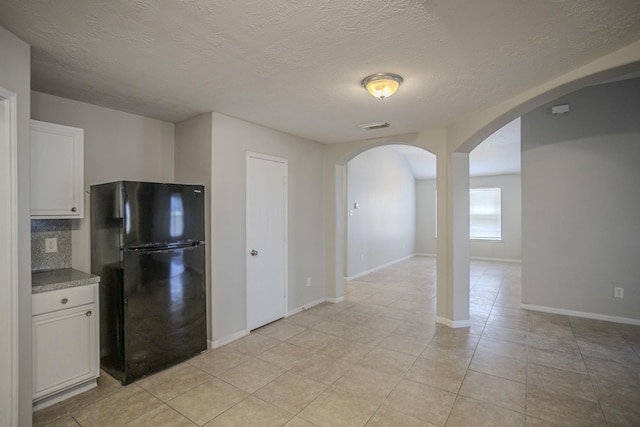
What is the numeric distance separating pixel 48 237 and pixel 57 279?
575 mm

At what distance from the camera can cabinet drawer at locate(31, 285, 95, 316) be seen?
218cm

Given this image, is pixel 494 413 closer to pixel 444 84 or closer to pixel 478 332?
pixel 478 332

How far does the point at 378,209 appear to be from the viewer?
295 inches

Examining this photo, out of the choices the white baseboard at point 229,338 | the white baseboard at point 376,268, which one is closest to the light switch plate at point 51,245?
the white baseboard at point 229,338

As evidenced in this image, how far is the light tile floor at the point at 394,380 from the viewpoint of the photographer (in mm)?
2137

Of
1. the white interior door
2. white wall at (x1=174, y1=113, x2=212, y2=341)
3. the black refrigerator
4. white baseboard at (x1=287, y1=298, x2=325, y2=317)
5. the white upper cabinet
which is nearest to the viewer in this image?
the white upper cabinet

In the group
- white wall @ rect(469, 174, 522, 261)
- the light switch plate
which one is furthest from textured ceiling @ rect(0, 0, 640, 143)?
white wall @ rect(469, 174, 522, 261)

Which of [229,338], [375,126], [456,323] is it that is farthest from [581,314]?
[229,338]

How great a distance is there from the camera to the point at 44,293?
2215 mm

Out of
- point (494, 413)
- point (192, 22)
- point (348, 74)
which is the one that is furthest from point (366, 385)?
point (192, 22)

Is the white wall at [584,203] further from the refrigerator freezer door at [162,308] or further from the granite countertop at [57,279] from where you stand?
the granite countertop at [57,279]

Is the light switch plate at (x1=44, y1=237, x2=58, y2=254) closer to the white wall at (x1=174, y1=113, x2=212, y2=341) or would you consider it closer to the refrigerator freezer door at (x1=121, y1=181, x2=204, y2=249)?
the refrigerator freezer door at (x1=121, y1=181, x2=204, y2=249)

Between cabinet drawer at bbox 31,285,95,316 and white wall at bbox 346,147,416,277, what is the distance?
4.56m

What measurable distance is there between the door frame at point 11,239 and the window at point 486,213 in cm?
912
